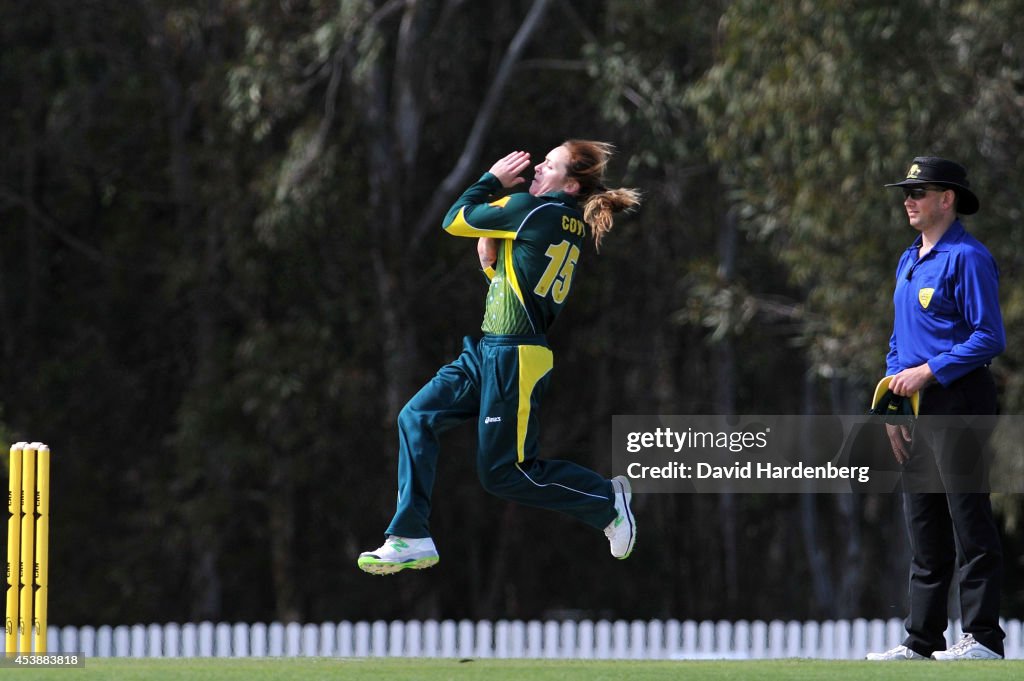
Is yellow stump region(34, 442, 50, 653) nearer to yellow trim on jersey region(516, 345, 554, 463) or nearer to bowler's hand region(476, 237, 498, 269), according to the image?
yellow trim on jersey region(516, 345, 554, 463)

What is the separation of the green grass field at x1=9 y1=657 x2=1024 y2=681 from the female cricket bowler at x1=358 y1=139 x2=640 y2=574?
428mm

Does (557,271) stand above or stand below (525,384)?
above

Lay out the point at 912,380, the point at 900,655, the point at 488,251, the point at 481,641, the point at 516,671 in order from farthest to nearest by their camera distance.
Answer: the point at 481,641
the point at 900,655
the point at 488,251
the point at 912,380
the point at 516,671

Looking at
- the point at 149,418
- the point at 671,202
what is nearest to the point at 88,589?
the point at 149,418

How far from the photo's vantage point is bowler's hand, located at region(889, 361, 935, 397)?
650 centimetres

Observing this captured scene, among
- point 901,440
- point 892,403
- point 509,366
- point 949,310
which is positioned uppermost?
point 949,310

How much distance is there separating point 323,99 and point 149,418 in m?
4.59

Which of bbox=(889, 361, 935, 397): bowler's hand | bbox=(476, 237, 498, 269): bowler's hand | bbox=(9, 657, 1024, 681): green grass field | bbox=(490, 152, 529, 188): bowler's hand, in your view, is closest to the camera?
bbox=(9, 657, 1024, 681): green grass field

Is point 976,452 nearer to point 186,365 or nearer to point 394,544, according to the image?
point 394,544

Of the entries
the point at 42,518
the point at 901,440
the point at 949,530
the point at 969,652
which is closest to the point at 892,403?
the point at 901,440

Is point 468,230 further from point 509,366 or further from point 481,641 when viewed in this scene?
point 481,641

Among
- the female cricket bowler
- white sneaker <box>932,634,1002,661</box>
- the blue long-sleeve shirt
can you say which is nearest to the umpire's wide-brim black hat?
the blue long-sleeve shirt

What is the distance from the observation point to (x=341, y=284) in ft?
63.1

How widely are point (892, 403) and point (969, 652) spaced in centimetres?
99
